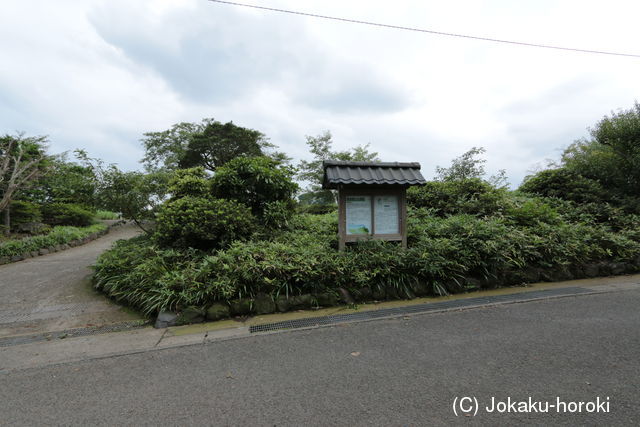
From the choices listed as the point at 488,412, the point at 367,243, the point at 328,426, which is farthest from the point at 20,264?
the point at 488,412

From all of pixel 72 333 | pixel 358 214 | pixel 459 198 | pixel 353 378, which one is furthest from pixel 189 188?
pixel 459 198

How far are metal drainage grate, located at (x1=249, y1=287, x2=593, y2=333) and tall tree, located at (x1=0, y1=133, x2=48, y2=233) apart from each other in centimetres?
968

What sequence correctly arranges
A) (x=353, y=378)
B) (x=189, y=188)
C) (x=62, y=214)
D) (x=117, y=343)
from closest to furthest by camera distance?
(x=353, y=378) < (x=117, y=343) < (x=189, y=188) < (x=62, y=214)

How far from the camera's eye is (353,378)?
2.03 m

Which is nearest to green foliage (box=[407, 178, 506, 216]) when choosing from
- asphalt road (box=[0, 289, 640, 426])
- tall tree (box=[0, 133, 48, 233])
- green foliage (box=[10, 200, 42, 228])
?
asphalt road (box=[0, 289, 640, 426])

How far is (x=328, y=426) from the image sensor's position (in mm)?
1574

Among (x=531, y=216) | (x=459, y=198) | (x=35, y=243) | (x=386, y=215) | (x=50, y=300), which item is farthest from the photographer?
(x=35, y=243)

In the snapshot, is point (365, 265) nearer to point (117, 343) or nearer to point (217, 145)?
point (117, 343)

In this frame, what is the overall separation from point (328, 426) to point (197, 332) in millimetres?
1964

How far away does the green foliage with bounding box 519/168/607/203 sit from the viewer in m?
7.20

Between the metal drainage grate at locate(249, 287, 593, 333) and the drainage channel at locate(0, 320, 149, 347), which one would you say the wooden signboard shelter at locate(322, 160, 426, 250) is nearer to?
the metal drainage grate at locate(249, 287, 593, 333)

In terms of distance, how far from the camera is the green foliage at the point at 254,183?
17.6ft

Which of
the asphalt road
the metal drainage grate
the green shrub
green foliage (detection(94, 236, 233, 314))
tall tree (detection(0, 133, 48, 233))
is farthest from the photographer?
tall tree (detection(0, 133, 48, 233))

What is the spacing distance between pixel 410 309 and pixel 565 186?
7459 mm
